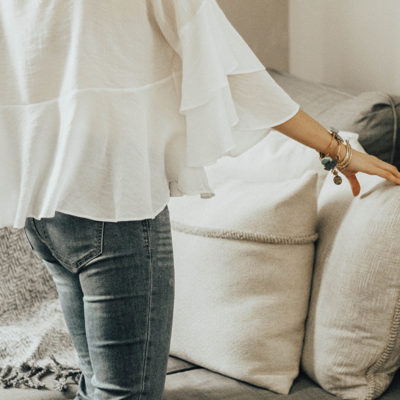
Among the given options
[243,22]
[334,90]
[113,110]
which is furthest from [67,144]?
[243,22]

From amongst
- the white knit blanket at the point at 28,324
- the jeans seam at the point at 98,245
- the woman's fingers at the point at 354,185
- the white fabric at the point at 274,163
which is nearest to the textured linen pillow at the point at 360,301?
the woman's fingers at the point at 354,185

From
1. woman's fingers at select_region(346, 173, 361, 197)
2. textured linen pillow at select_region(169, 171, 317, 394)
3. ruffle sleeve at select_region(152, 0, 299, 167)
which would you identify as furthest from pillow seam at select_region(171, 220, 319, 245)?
ruffle sleeve at select_region(152, 0, 299, 167)

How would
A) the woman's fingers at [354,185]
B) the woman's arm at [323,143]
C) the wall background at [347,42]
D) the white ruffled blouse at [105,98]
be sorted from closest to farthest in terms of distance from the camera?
the white ruffled blouse at [105,98] < the woman's arm at [323,143] < the woman's fingers at [354,185] < the wall background at [347,42]

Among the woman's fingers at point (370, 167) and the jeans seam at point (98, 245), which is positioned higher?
the woman's fingers at point (370, 167)

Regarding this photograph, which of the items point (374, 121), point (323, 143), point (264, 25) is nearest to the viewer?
point (323, 143)

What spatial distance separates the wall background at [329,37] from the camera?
1649 mm

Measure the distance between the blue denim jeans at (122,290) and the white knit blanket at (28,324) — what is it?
39 cm

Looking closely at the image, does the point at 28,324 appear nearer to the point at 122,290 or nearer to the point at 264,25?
the point at 122,290

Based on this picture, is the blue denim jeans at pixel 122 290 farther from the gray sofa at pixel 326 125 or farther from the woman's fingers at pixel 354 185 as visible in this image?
the woman's fingers at pixel 354 185

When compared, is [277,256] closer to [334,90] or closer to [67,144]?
[67,144]

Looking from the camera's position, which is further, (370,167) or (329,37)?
(329,37)

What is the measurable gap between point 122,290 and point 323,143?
0.44 meters

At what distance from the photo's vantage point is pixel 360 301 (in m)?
1.08

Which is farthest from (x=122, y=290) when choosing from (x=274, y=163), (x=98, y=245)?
(x=274, y=163)
